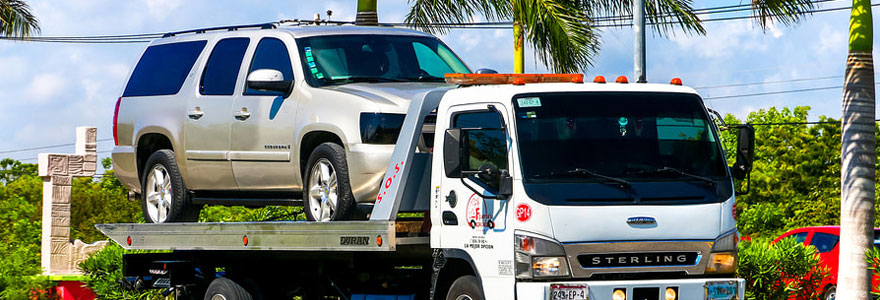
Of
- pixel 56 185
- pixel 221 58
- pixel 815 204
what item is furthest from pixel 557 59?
pixel 815 204

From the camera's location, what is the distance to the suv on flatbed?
10.2 m

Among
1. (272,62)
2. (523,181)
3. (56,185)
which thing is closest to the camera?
(523,181)

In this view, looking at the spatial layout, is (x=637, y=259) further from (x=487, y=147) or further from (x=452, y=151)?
(x=452, y=151)

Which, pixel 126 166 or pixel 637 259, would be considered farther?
pixel 126 166

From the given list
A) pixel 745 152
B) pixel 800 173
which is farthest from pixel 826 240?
pixel 800 173

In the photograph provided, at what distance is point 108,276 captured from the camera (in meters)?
19.1

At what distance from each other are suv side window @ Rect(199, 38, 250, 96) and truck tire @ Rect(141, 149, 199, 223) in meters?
0.85

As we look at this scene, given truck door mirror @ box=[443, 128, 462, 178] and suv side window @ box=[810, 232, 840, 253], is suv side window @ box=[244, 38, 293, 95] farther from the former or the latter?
suv side window @ box=[810, 232, 840, 253]

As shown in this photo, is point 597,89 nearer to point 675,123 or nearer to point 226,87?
point 675,123

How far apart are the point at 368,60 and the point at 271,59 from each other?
0.89 m

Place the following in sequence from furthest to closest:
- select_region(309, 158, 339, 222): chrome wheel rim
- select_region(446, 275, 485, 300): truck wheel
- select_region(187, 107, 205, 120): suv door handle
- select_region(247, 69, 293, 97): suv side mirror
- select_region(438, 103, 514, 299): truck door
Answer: select_region(187, 107, 205, 120): suv door handle → select_region(247, 69, 293, 97): suv side mirror → select_region(309, 158, 339, 222): chrome wheel rim → select_region(446, 275, 485, 300): truck wheel → select_region(438, 103, 514, 299): truck door

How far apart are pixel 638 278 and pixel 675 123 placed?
117cm

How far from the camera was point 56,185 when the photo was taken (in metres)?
28.7

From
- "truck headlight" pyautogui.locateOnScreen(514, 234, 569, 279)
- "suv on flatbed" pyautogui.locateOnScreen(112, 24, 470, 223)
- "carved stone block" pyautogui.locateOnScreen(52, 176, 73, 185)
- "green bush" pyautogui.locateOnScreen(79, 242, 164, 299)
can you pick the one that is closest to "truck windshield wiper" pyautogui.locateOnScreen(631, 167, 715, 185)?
"truck headlight" pyautogui.locateOnScreen(514, 234, 569, 279)
